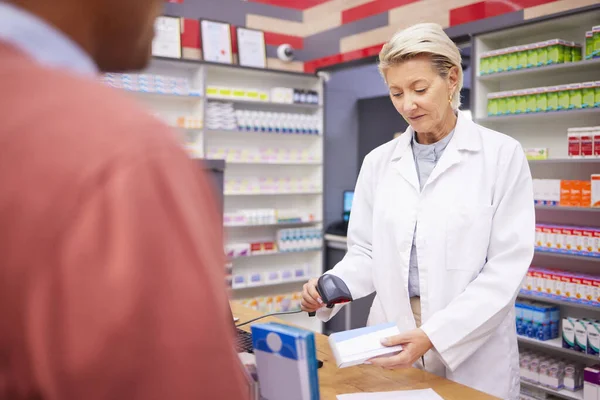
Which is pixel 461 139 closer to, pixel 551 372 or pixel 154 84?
pixel 551 372

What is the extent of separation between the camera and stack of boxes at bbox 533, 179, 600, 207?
394 centimetres

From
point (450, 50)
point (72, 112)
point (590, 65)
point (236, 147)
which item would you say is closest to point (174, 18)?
point (236, 147)

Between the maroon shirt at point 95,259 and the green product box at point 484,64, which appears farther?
the green product box at point 484,64

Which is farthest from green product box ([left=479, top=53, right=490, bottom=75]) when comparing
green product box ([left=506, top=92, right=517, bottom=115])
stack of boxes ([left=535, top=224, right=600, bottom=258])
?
stack of boxes ([left=535, top=224, right=600, bottom=258])

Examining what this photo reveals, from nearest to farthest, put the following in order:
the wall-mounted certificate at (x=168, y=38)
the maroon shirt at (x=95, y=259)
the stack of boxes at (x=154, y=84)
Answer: the maroon shirt at (x=95, y=259) < the stack of boxes at (x=154, y=84) < the wall-mounted certificate at (x=168, y=38)

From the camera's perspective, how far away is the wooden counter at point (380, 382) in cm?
154

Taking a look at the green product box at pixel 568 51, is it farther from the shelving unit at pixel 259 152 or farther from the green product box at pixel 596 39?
the shelving unit at pixel 259 152

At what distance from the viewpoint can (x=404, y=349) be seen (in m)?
1.57

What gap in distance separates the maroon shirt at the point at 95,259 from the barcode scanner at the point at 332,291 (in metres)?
1.48

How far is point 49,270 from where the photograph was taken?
13.7 inches

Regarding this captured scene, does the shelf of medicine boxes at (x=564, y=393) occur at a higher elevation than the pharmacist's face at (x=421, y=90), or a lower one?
lower

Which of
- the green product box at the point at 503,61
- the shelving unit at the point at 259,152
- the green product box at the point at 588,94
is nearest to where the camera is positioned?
the green product box at the point at 588,94

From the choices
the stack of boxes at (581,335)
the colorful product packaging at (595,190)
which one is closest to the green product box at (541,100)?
the colorful product packaging at (595,190)

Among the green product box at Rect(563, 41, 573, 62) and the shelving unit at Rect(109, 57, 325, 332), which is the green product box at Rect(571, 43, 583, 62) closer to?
the green product box at Rect(563, 41, 573, 62)
